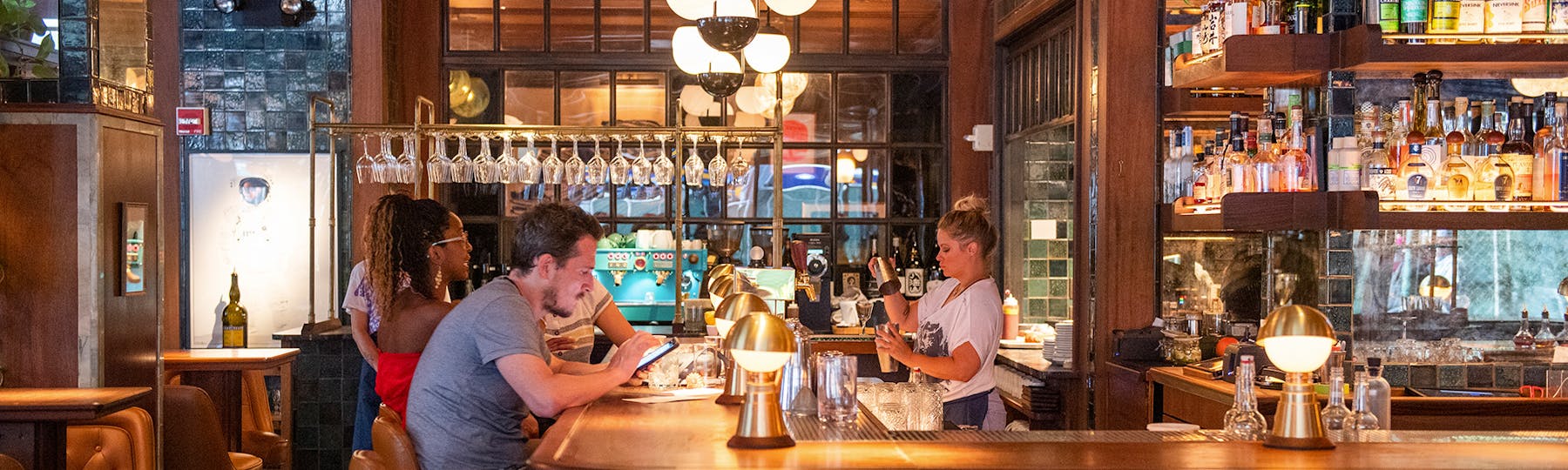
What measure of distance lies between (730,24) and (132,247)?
7.13 ft

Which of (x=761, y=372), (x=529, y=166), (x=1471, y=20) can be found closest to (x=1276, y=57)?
(x=1471, y=20)

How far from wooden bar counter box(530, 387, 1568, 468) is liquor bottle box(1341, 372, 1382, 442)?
0.08 metres

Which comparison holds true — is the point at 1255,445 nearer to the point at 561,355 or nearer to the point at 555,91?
the point at 561,355

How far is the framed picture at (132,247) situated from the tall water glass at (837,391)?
276 cm

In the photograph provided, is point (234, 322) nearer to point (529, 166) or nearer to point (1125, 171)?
point (529, 166)

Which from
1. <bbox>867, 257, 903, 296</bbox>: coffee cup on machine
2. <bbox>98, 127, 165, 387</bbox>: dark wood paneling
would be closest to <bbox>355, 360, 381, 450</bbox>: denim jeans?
<bbox>98, 127, 165, 387</bbox>: dark wood paneling

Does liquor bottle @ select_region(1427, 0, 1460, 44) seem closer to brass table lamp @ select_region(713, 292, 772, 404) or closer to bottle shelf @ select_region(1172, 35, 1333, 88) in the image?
bottle shelf @ select_region(1172, 35, 1333, 88)

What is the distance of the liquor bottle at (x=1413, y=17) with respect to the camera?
14.3ft

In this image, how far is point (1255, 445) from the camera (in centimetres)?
289

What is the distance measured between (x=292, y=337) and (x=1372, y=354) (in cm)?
Answer: 474

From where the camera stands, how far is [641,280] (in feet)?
25.8

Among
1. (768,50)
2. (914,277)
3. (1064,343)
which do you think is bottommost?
(1064,343)

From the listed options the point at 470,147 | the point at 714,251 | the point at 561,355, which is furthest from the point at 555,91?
the point at 561,355

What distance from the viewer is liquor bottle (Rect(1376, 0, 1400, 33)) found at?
4.38 meters
